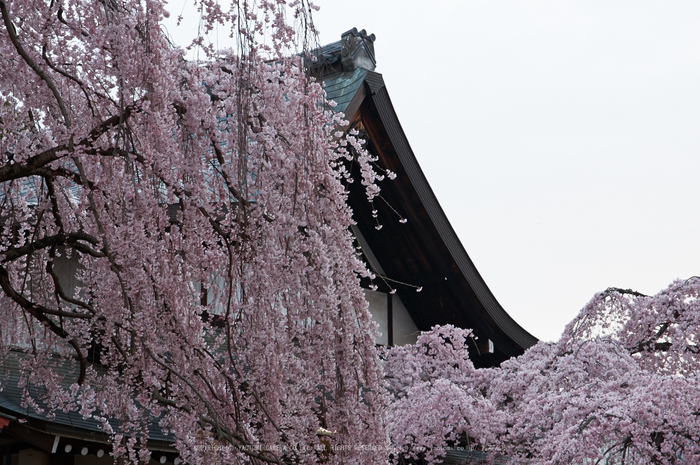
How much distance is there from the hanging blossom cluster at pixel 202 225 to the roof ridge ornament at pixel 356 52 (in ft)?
15.2

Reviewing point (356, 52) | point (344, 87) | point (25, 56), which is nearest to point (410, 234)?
point (344, 87)

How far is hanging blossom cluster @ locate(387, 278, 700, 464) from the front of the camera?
17.7ft

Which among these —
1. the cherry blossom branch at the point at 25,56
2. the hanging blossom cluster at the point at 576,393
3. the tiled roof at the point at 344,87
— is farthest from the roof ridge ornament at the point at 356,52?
the cherry blossom branch at the point at 25,56

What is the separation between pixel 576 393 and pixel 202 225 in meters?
3.80

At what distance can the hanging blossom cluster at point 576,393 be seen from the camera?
5410mm

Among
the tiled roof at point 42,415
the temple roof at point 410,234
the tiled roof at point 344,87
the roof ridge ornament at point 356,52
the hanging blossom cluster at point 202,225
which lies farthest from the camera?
the roof ridge ornament at point 356,52

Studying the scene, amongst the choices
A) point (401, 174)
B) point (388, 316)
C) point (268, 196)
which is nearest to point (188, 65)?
point (268, 196)

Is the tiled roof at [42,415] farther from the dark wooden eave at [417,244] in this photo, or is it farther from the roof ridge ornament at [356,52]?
the roof ridge ornament at [356,52]

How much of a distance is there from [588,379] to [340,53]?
15.6 feet

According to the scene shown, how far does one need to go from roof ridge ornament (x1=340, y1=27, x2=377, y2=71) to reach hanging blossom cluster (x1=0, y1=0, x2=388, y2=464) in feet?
15.2

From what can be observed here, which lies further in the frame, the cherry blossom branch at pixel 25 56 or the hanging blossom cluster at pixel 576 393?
the hanging blossom cluster at pixel 576 393

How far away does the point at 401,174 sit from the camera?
890cm

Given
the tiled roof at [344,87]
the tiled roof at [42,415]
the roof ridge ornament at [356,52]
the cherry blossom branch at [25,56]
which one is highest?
the roof ridge ornament at [356,52]

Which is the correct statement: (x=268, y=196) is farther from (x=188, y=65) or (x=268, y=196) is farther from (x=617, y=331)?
(x=617, y=331)
